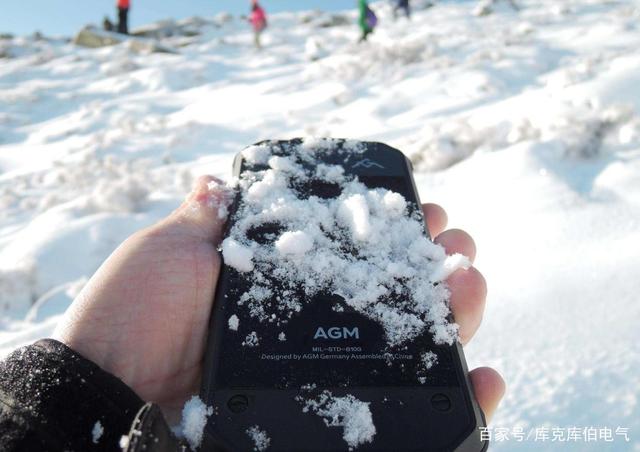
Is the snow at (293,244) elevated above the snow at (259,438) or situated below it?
above

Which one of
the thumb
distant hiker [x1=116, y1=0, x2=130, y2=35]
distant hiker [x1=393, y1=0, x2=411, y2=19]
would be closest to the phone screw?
the thumb

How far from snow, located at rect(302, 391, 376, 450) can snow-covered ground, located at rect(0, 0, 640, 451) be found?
43 centimetres

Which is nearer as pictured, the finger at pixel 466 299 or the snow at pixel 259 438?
the snow at pixel 259 438

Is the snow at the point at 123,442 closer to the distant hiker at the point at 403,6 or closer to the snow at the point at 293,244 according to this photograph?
the snow at the point at 293,244

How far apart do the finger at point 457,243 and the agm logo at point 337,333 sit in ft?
1.40

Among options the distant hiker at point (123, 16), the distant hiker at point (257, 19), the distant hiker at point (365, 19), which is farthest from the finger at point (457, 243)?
the distant hiker at point (123, 16)

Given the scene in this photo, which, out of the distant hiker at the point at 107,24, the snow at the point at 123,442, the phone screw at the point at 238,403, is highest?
the snow at the point at 123,442

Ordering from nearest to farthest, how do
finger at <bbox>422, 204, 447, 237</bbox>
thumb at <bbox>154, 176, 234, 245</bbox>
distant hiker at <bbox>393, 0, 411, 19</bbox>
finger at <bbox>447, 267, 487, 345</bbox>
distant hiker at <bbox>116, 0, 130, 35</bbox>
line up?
1. finger at <bbox>447, 267, 487, 345</bbox>
2. thumb at <bbox>154, 176, 234, 245</bbox>
3. finger at <bbox>422, 204, 447, 237</bbox>
4. distant hiker at <bbox>393, 0, 411, 19</bbox>
5. distant hiker at <bbox>116, 0, 130, 35</bbox>

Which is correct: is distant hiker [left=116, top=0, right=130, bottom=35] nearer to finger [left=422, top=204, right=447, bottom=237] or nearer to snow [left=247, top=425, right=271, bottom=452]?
finger [left=422, top=204, right=447, bottom=237]

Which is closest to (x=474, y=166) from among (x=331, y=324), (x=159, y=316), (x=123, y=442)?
(x=331, y=324)

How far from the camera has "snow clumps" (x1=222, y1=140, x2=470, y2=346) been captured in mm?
1119

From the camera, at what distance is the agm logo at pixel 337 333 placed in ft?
3.46

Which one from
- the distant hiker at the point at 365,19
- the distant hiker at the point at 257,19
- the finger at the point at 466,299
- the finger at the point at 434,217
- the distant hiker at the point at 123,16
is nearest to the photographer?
the finger at the point at 466,299

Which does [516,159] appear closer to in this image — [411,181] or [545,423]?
[411,181]
